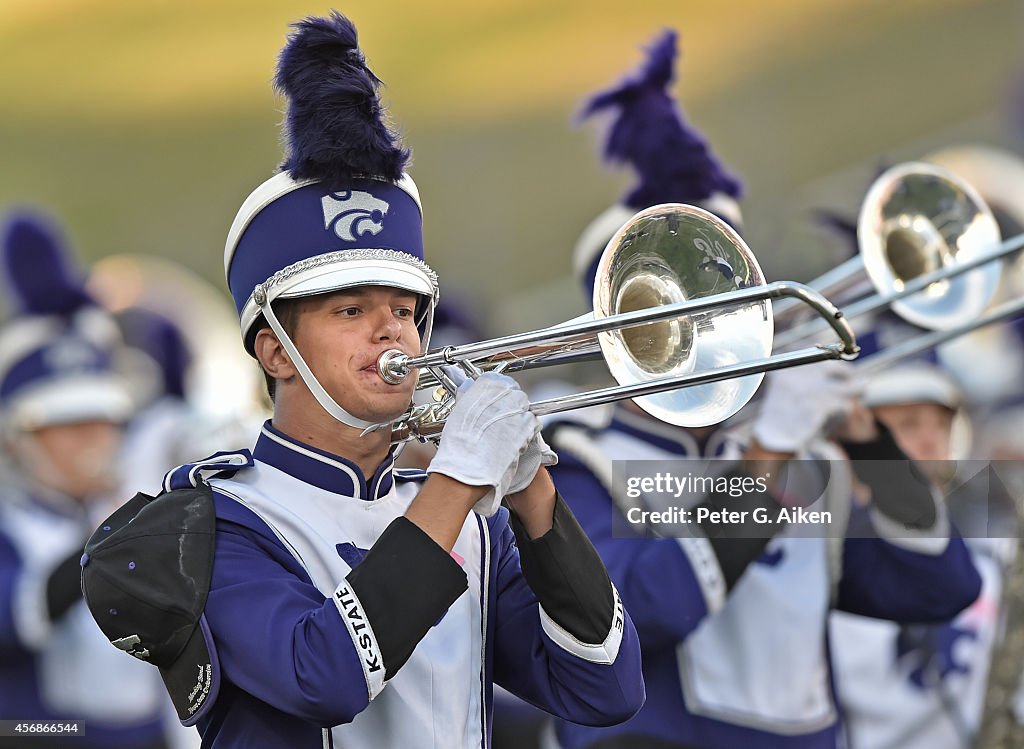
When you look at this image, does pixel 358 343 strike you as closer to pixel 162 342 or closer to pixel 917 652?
pixel 917 652

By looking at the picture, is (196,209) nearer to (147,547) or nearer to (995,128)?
(995,128)

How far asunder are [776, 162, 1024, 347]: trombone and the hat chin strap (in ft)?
5.72

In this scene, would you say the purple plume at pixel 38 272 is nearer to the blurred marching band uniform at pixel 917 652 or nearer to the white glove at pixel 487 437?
the blurred marching band uniform at pixel 917 652

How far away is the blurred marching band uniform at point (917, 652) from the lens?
5867 mm

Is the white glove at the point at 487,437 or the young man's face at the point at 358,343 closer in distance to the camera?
the white glove at the point at 487,437

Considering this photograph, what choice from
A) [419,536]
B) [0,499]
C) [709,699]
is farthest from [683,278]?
[0,499]

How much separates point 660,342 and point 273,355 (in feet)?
2.17

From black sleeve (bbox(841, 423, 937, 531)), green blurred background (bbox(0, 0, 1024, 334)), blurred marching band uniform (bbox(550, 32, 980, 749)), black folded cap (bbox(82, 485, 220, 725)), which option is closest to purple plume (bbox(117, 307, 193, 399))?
green blurred background (bbox(0, 0, 1024, 334))

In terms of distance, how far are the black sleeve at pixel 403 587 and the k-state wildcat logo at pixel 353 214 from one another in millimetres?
529

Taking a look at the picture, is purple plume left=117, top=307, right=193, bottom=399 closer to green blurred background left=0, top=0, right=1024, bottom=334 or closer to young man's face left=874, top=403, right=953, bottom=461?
green blurred background left=0, top=0, right=1024, bottom=334

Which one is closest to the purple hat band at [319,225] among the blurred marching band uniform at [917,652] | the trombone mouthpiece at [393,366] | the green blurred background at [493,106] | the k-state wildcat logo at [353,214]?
the k-state wildcat logo at [353,214]

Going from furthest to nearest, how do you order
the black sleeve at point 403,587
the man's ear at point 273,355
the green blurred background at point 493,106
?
the green blurred background at point 493,106
the man's ear at point 273,355
the black sleeve at point 403,587

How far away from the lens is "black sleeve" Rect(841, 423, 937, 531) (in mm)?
4277

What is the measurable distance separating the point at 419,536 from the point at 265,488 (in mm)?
395
